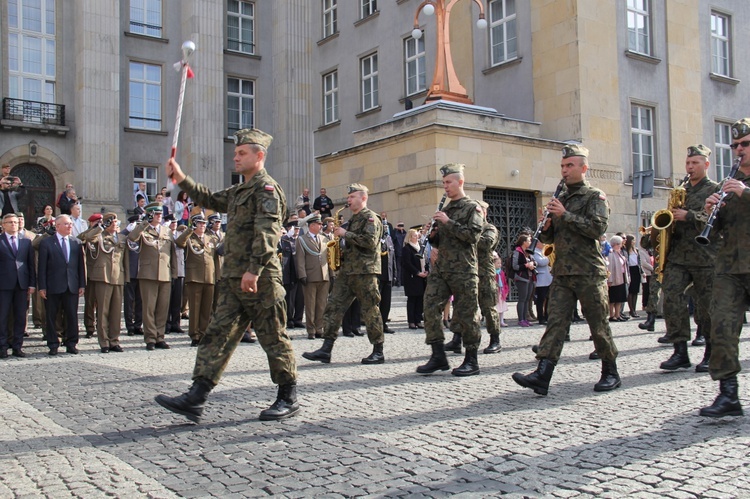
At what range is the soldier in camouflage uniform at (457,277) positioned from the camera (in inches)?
325

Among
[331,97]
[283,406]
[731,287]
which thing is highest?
[331,97]

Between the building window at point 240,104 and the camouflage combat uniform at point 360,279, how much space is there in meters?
24.1

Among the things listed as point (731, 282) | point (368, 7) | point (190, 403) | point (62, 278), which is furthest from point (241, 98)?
point (731, 282)

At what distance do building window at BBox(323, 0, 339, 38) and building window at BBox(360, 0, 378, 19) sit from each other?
1600mm

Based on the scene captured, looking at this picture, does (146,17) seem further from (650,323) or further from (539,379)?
(539,379)

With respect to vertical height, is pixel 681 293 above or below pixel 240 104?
below

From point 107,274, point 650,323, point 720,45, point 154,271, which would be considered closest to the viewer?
point 107,274

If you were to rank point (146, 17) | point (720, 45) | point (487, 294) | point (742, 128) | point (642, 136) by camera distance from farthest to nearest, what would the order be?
point (146, 17)
point (720, 45)
point (642, 136)
point (487, 294)
point (742, 128)

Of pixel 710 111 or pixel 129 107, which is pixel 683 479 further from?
pixel 129 107

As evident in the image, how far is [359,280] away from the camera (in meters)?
9.66

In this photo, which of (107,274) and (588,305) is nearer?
(588,305)

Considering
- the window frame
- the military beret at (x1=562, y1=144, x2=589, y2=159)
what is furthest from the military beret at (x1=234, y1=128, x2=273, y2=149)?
the window frame

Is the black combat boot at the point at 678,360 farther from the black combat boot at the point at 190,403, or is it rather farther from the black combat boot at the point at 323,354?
the black combat boot at the point at 190,403

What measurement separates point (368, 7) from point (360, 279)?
75.0 feet
